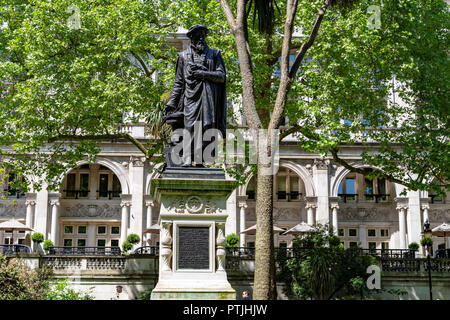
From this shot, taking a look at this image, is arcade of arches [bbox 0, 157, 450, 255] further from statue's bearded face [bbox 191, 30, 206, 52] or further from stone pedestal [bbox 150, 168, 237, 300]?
stone pedestal [bbox 150, 168, 237, 300]

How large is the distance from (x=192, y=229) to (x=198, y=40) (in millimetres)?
3572

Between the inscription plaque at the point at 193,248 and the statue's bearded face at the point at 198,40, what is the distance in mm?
3397

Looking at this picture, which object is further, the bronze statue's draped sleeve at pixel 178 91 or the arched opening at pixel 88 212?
the arched opening at pixel 88 212

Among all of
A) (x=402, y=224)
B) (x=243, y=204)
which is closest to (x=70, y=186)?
(x=243, y=204)

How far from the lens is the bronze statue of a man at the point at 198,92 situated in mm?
11125

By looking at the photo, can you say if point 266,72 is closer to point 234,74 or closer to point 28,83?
point 234,74

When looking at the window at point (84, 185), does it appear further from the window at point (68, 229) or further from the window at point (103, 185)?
the window at point (68, 229)

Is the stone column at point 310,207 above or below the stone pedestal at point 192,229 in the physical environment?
above

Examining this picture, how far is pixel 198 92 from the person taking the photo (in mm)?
11273

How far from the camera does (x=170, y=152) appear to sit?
11.2m

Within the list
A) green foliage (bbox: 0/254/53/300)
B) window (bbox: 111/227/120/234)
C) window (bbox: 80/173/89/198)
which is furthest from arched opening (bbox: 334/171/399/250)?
green foliage (bbox: 0/254/53/300)

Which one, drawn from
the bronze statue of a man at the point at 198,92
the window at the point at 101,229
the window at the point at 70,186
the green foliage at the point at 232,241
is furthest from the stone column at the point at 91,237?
the bronze statue of a man at the point at 198,92

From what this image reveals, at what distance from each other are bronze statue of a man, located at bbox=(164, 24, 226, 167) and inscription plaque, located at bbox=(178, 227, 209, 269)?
123 cm

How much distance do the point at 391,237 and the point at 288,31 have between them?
27.7 metres
